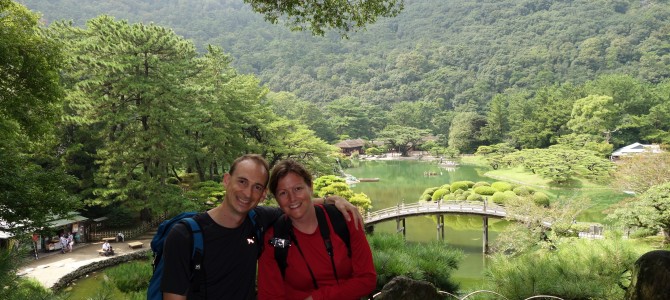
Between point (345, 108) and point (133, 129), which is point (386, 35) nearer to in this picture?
point (345, 108)

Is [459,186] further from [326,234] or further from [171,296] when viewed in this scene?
[171,296]

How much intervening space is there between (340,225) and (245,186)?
0.46 m

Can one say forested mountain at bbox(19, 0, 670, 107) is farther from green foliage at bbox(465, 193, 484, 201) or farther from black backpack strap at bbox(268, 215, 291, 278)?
black backpack strap at bbox(268, 215, 291, 278)

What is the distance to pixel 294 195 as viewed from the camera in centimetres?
184

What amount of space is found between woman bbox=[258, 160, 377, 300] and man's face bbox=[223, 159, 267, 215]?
6 centimetres

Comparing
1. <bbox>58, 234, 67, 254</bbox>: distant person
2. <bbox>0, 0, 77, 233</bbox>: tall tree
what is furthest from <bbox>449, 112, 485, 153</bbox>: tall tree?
<bbox>0, 0, 77, 233</bbox>: tall tree

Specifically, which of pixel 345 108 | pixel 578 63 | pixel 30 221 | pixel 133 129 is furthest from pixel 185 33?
pixel 30 221

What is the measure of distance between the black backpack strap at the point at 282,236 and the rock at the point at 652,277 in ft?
5.97

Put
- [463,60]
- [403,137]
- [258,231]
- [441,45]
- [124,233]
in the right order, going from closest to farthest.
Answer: [258,231] < [124,233] < [403,137] < [463,60] < [441,45]

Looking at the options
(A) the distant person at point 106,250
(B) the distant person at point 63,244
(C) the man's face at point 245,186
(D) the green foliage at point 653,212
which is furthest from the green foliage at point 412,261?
(B) the distant person at point 63,244

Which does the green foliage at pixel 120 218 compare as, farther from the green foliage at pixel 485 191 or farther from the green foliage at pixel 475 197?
the green foliage at pixel 485 191

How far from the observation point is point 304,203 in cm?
184

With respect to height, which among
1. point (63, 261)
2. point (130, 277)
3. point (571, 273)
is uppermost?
point (130, 277)

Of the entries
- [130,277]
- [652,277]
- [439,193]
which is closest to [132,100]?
[130,277]
